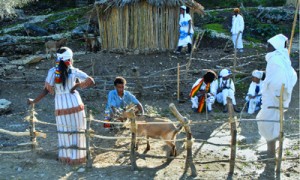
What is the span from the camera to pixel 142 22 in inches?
527

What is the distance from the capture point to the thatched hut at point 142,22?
1330cm

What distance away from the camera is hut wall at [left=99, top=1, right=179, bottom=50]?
1335 cm

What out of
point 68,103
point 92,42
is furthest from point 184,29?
point 68,103

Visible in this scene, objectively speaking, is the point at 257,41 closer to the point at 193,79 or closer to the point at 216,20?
the point at 216,20

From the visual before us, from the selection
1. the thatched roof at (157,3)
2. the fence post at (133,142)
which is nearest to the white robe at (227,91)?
the fence post at (133,142)

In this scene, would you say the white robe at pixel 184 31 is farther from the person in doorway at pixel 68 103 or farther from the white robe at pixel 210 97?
the person in doorway at pixel 68 103

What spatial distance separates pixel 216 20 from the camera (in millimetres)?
18750

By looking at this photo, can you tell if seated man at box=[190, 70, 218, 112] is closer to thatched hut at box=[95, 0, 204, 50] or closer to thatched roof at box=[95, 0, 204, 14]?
thatched roof at box=[95, 0, 204, 14]

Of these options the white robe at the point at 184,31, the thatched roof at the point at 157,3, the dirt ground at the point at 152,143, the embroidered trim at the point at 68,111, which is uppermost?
the thatched roof at the point at 157,3

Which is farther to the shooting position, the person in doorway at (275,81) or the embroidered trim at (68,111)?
the embroidered trim at (68,111)

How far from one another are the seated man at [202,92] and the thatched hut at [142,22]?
4.60m

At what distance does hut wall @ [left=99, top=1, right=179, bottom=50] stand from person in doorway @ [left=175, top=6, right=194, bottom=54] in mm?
391

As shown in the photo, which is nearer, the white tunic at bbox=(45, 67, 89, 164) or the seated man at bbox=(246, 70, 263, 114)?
the white tunic at bbox=(45, 67, 89, 164)

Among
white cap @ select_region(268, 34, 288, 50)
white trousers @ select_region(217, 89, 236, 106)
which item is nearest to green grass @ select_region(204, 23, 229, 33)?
white trousers @ select_region(217, 89, 236, 106)
